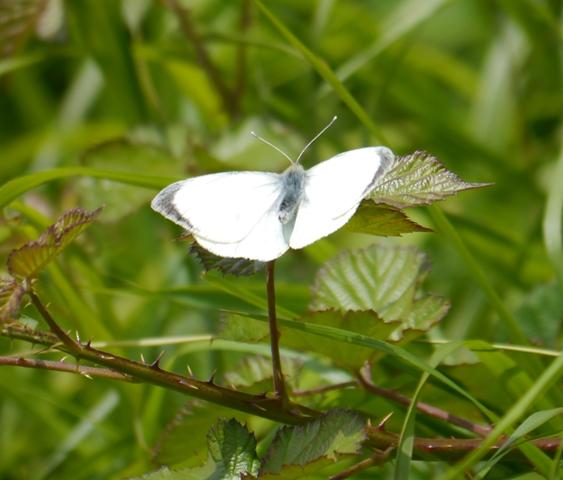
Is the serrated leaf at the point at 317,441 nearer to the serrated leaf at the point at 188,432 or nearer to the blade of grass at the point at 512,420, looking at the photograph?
the blade of grass at the point at 512,420

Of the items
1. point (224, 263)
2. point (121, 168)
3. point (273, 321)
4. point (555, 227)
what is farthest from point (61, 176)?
point (555, 227)

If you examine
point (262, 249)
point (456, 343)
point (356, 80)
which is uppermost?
point (356, 80)

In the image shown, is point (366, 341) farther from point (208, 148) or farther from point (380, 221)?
point (208, 148)

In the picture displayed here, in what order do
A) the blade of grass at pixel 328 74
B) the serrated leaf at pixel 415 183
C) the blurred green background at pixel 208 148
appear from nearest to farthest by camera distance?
the serrated leaf at pixel 415 183
the blade of grass at pixel 328 74
the blurred green background at pixel 208 148

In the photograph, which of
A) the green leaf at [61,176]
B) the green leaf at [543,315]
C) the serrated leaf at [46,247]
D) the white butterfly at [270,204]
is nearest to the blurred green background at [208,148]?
the green leaf at [543,315]

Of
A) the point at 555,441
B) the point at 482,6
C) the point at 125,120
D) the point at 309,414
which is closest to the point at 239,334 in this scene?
the point at 309,414

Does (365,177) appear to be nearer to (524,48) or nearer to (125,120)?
(125,120)

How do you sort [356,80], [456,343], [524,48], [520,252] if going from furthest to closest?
[524,48] < [356,80] < [520,252] < [456,343]
